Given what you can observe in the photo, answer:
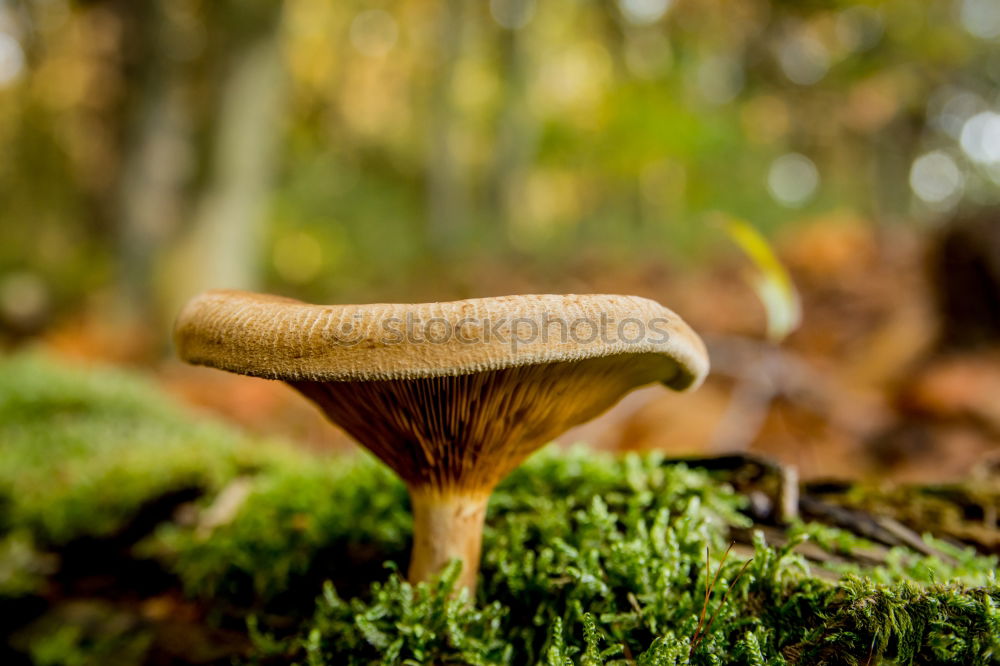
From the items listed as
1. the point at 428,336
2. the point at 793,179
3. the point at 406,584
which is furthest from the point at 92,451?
the point at 793,179

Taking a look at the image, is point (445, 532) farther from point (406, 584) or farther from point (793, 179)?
point (793, 179)

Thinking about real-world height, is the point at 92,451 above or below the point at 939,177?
below

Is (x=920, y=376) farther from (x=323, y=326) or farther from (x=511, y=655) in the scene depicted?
(x=323, y=326)

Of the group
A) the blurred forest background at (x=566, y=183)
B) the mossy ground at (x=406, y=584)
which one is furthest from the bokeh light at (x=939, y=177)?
the mossy ground at (x=406, y=584)

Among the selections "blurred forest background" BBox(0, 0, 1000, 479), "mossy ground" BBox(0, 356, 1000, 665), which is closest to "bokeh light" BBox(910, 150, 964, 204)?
"blurred forest background" BBox(0, 0, 1000, 479)

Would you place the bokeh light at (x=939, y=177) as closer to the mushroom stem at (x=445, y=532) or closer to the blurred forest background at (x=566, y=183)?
the blurred forest background at (x=566, y=183)

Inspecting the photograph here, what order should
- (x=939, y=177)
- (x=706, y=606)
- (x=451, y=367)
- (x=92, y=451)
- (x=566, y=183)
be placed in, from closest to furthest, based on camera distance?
(x=451, y=367), (x=706, y=606), (x=92, y=451), (x=939, y=177), (x=566, y=183)

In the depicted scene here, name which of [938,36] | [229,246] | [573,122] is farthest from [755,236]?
[573,122]
